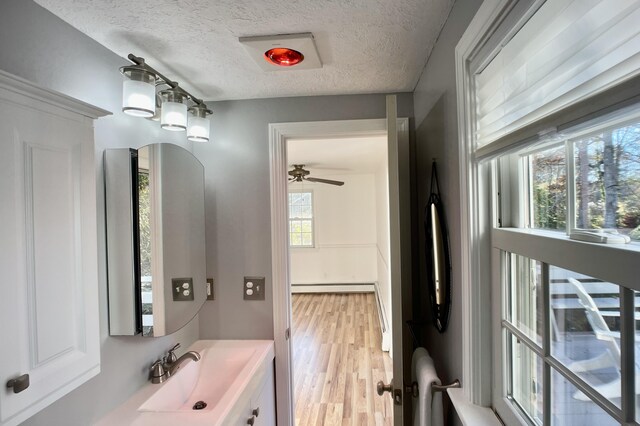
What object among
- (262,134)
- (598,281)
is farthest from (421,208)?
(598,281)

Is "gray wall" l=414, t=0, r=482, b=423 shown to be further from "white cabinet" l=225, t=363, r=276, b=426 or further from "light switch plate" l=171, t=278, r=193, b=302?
"light switch plate" l=171, t=278, r=193, b=302

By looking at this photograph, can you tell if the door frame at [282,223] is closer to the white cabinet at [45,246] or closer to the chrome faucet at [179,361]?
the chrome faucet at [179,361]

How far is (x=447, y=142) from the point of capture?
116cm

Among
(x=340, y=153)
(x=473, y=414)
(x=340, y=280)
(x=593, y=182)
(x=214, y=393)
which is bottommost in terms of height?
(x=340, y=280)

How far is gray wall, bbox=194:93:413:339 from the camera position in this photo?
6.32ft

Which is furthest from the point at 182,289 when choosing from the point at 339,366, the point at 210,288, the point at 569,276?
the point at 339,366

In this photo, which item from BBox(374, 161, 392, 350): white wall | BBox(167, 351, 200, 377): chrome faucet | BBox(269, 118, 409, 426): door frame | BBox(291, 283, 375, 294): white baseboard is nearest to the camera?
BBox(167, 351, 200, 377): chrome faucet

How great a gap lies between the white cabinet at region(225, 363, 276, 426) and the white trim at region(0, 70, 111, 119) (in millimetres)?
1182

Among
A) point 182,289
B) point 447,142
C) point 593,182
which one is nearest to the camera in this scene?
point 593,182

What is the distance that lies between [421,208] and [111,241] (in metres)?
1.48

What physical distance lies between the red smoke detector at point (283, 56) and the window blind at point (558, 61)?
0.74 meters

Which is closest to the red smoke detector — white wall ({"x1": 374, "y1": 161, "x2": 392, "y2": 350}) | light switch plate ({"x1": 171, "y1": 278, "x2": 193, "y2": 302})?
light switch plate ({"x1": 171, "y1": 278, "x2": 193, "y2": 302})

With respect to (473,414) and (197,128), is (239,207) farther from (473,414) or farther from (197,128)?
(473,414)

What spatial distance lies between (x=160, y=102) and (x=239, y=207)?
712mm
